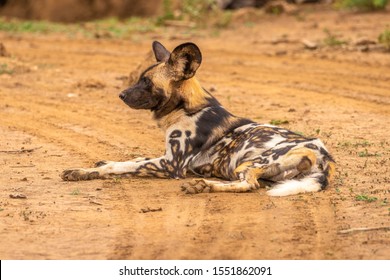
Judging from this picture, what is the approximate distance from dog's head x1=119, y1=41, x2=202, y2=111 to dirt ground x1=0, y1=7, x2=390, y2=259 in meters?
0.63

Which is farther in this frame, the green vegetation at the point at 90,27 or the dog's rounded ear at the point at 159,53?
the green vegetation at the point at 90,27

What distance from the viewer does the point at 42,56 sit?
14.7 metres

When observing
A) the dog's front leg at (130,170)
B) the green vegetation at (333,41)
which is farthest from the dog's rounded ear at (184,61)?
the green vegetation at (333,41)

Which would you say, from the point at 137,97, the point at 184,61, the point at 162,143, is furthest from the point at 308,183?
the point at 162,143

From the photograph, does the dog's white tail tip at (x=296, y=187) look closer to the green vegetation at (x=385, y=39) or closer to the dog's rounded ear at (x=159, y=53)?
the dog's rounded ear at (x=159, y=53)

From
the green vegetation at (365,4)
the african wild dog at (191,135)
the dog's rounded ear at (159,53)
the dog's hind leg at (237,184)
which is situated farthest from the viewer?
the green vegetation at (365,4)

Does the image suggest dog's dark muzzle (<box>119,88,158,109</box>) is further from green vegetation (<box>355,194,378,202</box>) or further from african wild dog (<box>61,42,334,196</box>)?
green vegetation (<box>355,194,378,202</box>)

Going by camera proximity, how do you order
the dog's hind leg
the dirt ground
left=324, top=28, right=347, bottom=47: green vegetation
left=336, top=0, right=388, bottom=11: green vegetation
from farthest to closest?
left=336, top=0, right=388, bottom=11: green vegetation, left=324, top=28, right=347, bottom=47: green vegetation, the dog's hind leg, the dirt ground

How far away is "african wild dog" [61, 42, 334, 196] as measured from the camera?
7316mm

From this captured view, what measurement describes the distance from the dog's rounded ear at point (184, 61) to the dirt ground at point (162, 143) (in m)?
0.84

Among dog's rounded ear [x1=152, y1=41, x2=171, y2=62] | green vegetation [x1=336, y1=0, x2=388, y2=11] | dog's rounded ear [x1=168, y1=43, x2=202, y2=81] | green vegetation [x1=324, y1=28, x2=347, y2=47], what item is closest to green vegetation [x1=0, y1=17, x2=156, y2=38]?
green vegetation [x1=336, y1=0, x2=388, y2=11]

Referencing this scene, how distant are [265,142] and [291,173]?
1.36 ft

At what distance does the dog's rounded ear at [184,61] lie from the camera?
7.47m

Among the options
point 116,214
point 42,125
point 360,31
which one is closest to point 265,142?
point 116,214
